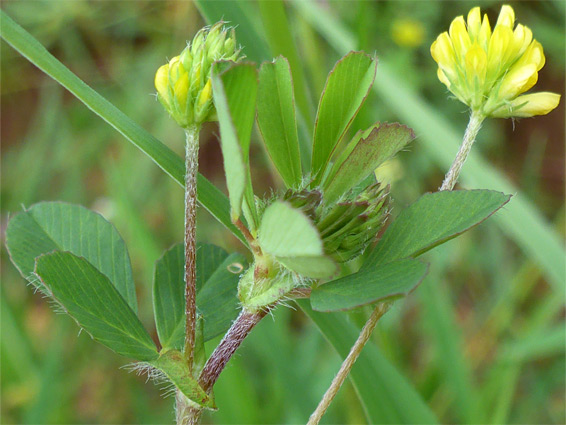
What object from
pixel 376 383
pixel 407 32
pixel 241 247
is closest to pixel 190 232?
pixel 376 383

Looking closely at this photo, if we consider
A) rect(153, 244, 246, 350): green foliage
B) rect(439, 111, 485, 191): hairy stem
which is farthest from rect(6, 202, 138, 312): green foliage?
rect(439, 111, 485, 191): hairy stem

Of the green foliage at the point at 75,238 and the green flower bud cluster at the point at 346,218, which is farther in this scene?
the green foliage at the point at 75,238

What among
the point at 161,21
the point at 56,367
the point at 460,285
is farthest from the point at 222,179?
the point at 56,367

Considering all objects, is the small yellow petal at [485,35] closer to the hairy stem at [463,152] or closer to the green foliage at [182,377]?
the hairy stem at [463,152]

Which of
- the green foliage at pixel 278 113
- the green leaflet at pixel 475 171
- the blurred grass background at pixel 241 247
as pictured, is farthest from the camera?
the blurred grass background at pixel 241 247

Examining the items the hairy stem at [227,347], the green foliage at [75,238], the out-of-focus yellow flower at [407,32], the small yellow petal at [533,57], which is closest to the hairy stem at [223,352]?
the hairy stem at [227,347]

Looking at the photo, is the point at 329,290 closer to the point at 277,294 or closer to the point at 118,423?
the point at 277,294

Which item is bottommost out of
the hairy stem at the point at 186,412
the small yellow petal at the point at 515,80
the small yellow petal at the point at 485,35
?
the hairy stem at the point at 186,412
